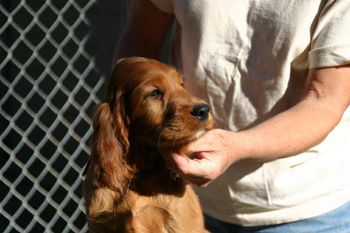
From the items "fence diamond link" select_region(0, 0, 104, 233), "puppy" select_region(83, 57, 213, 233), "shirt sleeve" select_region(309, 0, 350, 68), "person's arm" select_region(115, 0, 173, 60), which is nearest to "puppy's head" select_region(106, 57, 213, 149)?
"puppy" select_region(83, 57, 213, 233)

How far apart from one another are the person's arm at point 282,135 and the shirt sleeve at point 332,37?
0.10 feet

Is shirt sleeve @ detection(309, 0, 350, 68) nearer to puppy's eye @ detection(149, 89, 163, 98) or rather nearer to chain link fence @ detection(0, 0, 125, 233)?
puppy's eye @ detection(149, 89, 163, 98)

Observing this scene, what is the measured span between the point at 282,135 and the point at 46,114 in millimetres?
4065

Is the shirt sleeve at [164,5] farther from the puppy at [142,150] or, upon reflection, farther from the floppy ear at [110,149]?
the floppy ear at [110,149]

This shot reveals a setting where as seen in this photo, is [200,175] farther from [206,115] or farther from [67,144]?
[67,144]

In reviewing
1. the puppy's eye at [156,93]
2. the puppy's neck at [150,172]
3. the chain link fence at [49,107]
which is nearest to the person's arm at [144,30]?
the puppy's eye at [156,93]

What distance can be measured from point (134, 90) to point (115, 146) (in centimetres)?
20

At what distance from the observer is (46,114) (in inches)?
243

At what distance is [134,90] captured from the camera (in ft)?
8.57

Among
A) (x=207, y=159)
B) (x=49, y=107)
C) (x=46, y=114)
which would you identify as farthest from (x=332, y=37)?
(x=46, y=114)

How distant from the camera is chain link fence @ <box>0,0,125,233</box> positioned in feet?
18.0

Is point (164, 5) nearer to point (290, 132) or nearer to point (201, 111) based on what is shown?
point (201, 111)

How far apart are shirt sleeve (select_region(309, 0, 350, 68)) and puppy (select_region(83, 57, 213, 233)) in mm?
341

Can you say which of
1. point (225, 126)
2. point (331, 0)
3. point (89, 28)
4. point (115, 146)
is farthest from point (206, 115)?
point (89, 28)
